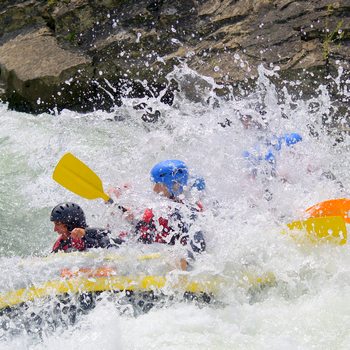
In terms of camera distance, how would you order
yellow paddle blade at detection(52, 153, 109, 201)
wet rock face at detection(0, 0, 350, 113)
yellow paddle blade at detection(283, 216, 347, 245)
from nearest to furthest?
yellow paddle blade at detection(283, 216, 347, 245), yellow paddle blade at detection(52, 153, 109, 201), wet rock face at detection(0, 0, 350, 113)

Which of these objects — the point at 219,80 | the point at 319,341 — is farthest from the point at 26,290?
the point at 219,80

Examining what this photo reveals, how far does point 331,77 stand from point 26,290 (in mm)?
5216

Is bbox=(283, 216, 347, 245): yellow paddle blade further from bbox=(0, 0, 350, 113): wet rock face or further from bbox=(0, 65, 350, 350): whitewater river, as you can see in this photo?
bbox=(0, 0, 350, 113): wet rock face

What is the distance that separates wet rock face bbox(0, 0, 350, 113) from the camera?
8.11 m

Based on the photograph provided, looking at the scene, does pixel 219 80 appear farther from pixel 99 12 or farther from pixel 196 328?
pixel 196 328

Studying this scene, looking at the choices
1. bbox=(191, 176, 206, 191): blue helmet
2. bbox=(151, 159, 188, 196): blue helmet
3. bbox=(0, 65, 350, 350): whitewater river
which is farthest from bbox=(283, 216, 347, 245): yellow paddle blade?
bbox=(151, 159, 188, 196): blue helmet

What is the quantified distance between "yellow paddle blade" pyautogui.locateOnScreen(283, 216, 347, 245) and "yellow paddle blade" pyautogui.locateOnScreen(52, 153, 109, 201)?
147 centimetres

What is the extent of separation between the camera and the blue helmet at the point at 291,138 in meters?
6.25

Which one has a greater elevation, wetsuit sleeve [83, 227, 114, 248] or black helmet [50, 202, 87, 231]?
black helmet [50, 202, 87, 231]

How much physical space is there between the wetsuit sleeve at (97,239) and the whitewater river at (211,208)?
333mm

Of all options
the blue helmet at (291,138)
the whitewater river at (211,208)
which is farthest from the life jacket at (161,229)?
the blue helmet at (291,138)

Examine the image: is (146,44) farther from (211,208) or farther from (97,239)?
(97,239)

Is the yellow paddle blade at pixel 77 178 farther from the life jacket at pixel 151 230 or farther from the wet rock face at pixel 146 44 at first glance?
the wet rock face at pixel 146 44

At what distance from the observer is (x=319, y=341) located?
3.58 meters
